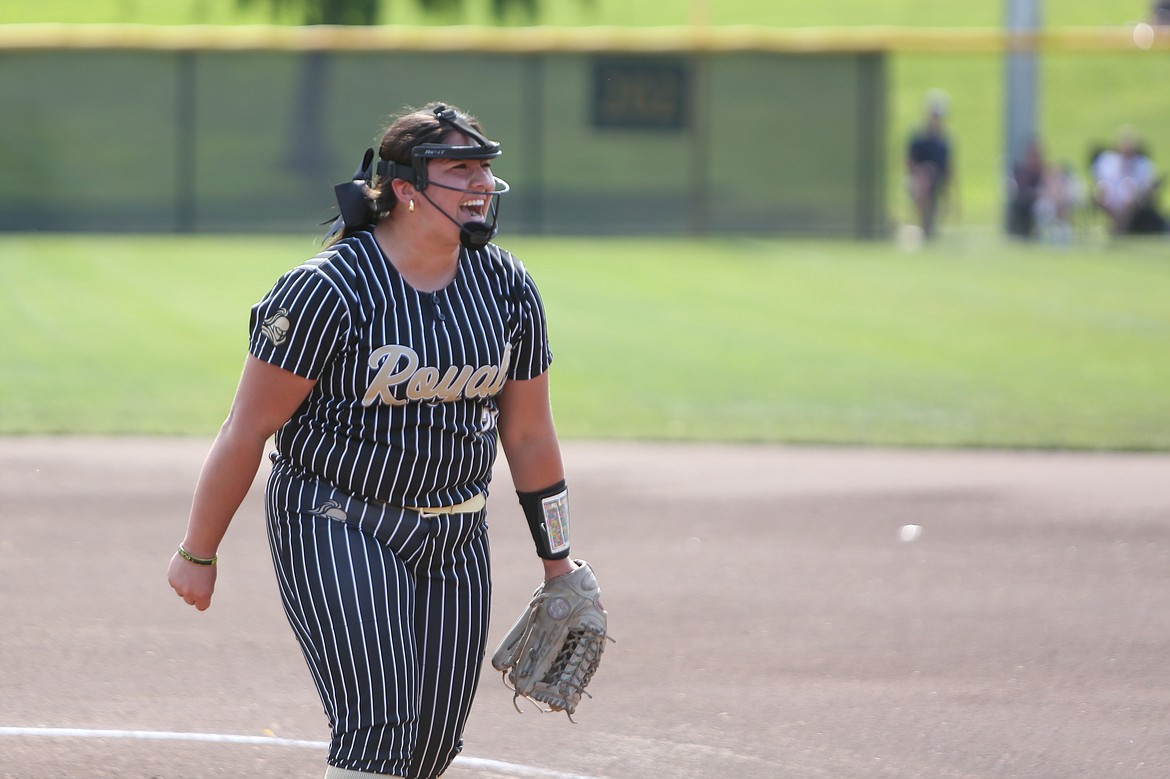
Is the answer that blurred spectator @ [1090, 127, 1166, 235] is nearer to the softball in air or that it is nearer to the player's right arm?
the softball in air

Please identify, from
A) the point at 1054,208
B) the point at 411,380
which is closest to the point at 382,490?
the point at 411,380

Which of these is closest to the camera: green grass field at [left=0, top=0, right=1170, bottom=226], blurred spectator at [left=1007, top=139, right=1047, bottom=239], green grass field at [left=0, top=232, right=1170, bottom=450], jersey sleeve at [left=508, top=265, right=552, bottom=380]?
jersey sleeve at [left=508, top=265, right=552, bottom=380]

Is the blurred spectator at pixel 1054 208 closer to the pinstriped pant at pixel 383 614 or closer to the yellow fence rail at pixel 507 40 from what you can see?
the yellow fence rail at pixel 507 40

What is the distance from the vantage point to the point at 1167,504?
28.8 feet

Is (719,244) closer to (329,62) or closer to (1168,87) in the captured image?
(329,62)

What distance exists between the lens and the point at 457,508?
Answer: 3.69m

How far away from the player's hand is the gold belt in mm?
475

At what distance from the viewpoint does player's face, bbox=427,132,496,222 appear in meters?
3.60

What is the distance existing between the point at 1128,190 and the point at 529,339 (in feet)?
72.3

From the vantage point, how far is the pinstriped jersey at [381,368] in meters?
3.51

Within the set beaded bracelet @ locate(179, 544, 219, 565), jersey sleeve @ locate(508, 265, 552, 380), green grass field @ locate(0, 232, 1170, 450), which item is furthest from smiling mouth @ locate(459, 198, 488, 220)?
green grass field @ locate(0, 232, 1170, 450)

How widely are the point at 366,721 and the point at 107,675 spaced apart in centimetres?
243

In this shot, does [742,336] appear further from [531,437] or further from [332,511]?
[332,511]

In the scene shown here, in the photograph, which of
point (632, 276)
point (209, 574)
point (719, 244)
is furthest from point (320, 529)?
point (719, 244)
